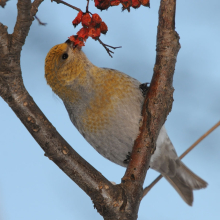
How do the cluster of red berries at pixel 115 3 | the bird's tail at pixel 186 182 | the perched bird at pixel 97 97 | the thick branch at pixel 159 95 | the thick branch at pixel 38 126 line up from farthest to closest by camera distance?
the bird's tail at pixel 186 182, the perched bird at pixel 97 97, the thick branch at pixel 159 95, the cluster of red berries at pixel 115 3, the thick branch at pixel 38 126

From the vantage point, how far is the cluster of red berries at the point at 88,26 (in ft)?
3.98

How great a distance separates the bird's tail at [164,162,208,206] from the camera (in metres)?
2.00

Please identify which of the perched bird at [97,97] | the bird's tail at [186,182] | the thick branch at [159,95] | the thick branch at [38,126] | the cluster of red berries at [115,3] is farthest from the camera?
the bird's tail at [186,182]

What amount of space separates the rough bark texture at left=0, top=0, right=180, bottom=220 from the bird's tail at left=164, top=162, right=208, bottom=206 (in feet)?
2.64

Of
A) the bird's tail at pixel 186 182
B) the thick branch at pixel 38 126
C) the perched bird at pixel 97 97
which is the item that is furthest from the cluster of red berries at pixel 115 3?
the bird's tail at pixel 186 182

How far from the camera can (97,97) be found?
5.21 feet

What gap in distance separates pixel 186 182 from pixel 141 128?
843 mm

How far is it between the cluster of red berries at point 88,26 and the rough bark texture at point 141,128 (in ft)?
0.59

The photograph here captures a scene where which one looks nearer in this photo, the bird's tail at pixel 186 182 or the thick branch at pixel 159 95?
the thick branch at pixel 159 95

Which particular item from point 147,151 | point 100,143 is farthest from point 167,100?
point 100,143

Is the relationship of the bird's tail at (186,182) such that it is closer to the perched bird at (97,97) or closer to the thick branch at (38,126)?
the perched bird at (97,97)

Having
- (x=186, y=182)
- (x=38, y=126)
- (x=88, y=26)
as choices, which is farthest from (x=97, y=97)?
(x=186, y=182)

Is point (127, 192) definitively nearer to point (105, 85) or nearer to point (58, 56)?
point (105, 85)

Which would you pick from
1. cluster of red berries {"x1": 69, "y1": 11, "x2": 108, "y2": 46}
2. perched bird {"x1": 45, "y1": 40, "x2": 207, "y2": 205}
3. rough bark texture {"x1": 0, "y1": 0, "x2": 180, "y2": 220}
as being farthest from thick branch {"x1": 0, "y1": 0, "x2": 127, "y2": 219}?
perched bird {"x1": 45, "y1": 40, "x2": 207, "y2": 205}
